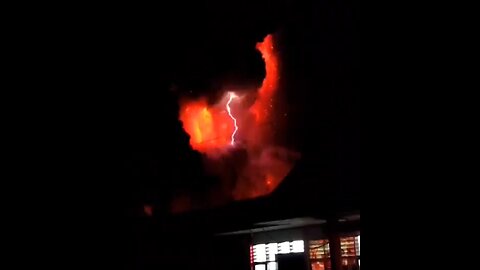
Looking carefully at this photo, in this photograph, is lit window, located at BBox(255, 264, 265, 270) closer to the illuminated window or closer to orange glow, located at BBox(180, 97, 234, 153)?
the illuminated window

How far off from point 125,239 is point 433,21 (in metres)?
12.6

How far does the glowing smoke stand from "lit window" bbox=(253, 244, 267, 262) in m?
1.78

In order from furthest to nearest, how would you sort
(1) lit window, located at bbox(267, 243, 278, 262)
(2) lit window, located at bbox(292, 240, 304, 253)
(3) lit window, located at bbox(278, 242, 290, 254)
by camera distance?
(1) lit window, located at bbox(267, 243, 278, 262), (3) lit window, located at bbox(278, 242, 290, 254), (2) lit window, located at bbox(292, 240, 304, 253)

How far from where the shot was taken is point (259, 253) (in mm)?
14961

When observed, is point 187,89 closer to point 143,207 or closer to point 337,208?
point 143,207

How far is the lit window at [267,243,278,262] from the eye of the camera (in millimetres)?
14438

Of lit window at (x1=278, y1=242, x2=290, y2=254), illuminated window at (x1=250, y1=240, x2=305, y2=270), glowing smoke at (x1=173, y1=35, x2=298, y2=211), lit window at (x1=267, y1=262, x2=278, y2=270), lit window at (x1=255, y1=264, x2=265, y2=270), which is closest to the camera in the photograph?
illuminated window at (x1=250, y1=240, x2=305, y2=270)

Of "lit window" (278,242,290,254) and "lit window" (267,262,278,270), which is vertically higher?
"lit window" (278,242,290,254)

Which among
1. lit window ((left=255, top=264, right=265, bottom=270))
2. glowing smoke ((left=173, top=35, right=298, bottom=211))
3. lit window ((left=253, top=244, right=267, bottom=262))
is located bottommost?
lit window ((left=255, top=264, right=265, bottom=270))

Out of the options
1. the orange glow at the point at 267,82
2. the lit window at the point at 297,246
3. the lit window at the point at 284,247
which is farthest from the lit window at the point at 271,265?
the orange glow at the point at 267,82

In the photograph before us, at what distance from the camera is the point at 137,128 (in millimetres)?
18094

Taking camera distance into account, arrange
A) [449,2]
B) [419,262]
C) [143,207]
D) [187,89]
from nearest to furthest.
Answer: [419,262] → [449,2] → [143,207] → [187,89]

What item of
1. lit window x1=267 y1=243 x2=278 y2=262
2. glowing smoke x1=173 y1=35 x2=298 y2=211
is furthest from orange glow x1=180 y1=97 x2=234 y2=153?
lit window x1=267 y1=243 x2=278 y2=262

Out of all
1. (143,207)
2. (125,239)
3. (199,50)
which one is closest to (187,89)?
(199,50)
